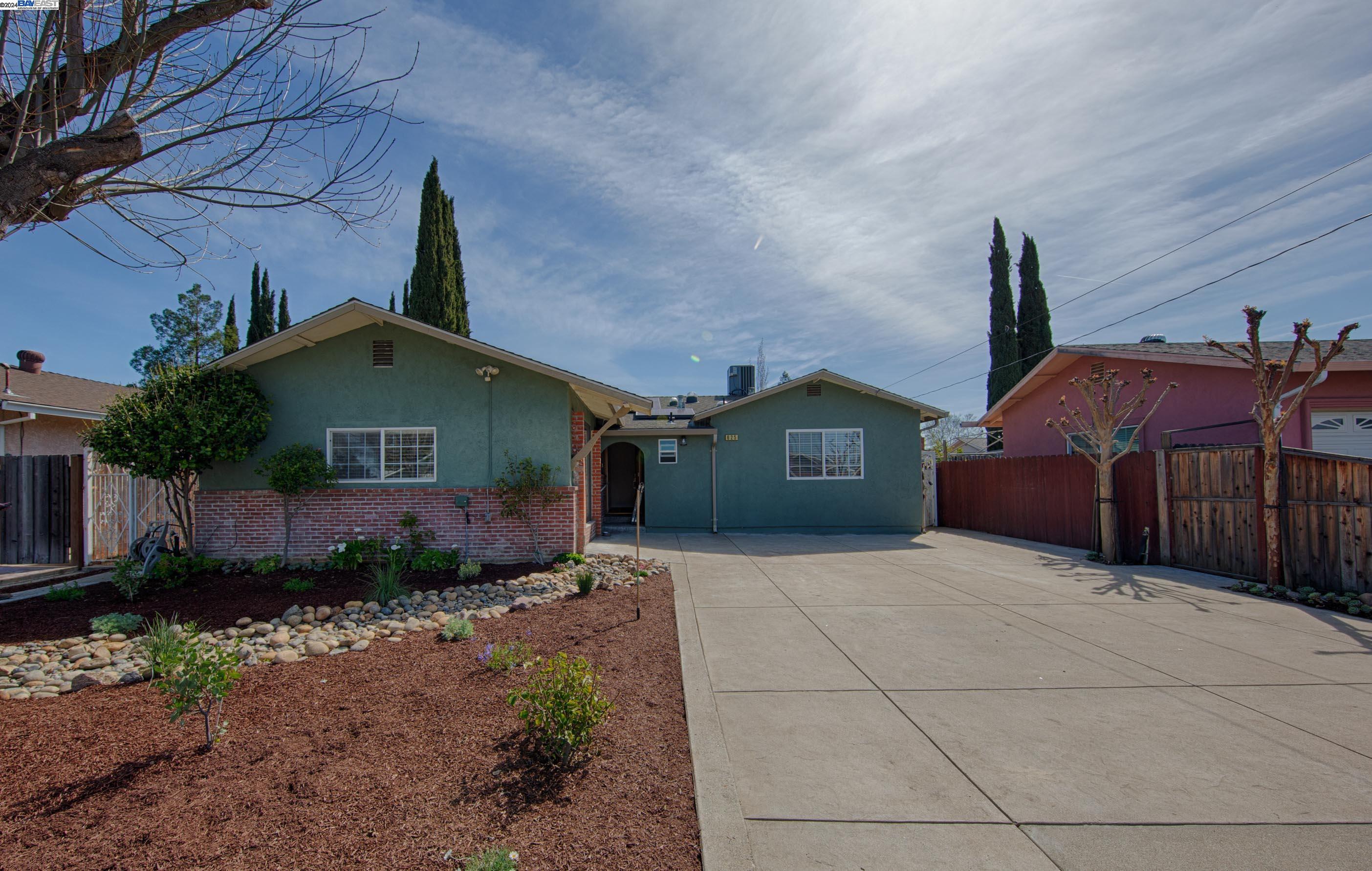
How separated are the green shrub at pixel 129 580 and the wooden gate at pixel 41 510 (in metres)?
2.21

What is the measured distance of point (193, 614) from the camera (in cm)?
701

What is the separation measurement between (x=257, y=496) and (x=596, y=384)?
18.5 ft

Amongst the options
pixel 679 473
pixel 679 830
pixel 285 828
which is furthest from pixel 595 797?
pixel 679 473

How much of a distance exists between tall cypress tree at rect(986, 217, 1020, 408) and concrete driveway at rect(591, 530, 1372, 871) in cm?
2126

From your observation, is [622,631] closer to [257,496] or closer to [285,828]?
[285,828]

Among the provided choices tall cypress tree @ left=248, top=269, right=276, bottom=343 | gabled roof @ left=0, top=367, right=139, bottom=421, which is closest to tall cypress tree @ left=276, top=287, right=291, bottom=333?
tall cypress tree @ left=248, top=269, right=276, bottom=343

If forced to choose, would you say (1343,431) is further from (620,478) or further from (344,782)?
(620,478)

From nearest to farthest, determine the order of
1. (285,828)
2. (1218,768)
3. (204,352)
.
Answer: (285,828)
(1218,768)
(204,352)

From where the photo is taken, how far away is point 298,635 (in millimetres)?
6305

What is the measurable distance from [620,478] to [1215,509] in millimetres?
14371

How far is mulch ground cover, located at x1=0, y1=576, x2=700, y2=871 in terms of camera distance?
8.61 feet

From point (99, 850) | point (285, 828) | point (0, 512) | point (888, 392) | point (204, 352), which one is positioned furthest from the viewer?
point (204, 352)

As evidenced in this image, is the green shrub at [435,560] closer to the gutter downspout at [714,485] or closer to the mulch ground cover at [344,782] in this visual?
the mulch ground cover at [344,782]

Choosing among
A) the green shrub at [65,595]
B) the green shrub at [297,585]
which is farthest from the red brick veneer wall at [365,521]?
the green shrub at [65,595]
